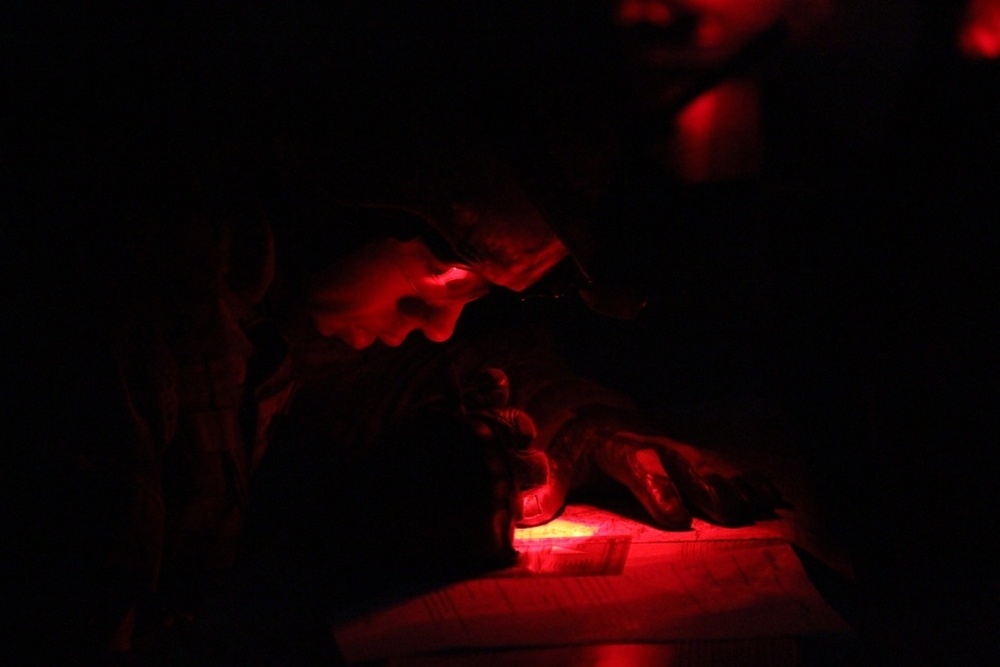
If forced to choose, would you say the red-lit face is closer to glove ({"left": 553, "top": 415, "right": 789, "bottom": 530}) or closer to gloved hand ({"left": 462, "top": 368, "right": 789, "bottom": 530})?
gloved hand ({"left": 462, "top": 368, "right": 789, "bottom": 530})

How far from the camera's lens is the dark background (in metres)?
1.88

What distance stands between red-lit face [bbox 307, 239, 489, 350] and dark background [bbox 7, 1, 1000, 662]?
0.36 metres

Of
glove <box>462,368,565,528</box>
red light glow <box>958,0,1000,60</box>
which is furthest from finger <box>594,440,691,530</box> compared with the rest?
red light glow <box>958,0,1000,60</box>

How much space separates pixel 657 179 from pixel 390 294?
2.67 feet

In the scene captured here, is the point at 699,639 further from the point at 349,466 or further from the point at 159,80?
the point at 159,80

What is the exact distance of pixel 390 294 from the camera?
2.62m

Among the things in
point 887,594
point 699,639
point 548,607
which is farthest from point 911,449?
point 548,607

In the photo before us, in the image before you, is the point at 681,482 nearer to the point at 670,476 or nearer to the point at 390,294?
the point at 670,476

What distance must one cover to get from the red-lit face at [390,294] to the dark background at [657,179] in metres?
0.36

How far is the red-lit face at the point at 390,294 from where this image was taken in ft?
8.23

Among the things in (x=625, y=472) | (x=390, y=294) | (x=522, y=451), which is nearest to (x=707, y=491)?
(x=625, y=472)

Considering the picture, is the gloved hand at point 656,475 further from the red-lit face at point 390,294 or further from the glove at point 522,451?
the red-lit face at point 390,294

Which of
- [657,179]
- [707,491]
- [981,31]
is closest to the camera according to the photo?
[981,31]

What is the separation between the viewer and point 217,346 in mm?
2117
